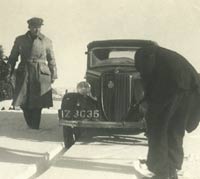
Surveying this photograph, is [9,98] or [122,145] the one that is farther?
[9,98]

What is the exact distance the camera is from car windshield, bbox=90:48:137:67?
10.3 metres

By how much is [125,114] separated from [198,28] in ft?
118

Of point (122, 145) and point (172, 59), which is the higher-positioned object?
point (172, 59)

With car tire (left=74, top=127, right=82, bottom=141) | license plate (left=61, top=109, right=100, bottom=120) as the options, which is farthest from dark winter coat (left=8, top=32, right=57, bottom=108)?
license plate (left=61, top=109, right=100, bottom=120)

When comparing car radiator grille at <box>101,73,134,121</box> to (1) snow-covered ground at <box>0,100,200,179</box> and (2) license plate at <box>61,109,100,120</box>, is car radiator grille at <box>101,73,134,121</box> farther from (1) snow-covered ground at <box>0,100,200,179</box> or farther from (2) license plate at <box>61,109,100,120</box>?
(1) snow-covered ground at <box>0,100,200,179</box>

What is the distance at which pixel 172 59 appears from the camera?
616 cm

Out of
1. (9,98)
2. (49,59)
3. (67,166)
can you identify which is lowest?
(9,98)

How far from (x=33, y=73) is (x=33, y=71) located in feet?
0.13

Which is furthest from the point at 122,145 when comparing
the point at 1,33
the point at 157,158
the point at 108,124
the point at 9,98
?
the point at 1,33

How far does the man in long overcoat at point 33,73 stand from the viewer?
34.2 feet

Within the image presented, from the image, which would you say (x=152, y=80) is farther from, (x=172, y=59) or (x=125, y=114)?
(x=125, y=114)

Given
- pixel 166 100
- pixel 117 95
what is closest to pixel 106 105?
pixel 117 95

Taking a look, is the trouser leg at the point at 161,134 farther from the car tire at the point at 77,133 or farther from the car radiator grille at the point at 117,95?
the car tire at the point at 77,133

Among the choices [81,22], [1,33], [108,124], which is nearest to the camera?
[108,124]
